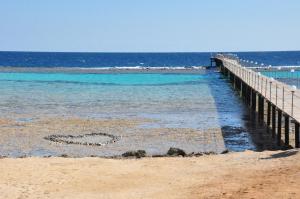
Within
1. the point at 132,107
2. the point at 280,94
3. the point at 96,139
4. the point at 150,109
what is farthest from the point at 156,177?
the point at 132,107

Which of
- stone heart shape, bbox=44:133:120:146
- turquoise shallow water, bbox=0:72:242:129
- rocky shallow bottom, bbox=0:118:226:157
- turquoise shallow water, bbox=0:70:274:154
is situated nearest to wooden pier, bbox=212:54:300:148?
turquoise shallow water, bbox=0:70:274:154

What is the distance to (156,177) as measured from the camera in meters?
14.0

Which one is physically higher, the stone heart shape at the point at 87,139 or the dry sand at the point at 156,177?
the dry sand at the point at 156,177

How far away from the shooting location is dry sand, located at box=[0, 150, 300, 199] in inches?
473

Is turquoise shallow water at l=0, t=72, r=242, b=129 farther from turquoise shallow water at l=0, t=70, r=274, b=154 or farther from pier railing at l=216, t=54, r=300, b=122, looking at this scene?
pier railing at l=216, t=54, r=300, b=122

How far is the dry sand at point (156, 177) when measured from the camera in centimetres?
1202

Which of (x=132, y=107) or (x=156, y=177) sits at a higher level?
(x=156, y=177)

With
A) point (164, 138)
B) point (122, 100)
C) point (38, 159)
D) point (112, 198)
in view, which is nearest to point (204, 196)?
point (112, 198)

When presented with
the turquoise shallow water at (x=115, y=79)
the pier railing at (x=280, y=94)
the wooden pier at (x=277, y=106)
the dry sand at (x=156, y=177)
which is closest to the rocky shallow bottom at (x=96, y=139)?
the wooden pier at (x=277, y=106)

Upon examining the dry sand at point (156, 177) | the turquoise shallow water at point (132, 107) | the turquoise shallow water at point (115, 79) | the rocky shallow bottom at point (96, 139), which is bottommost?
the turquoise shallow water at point (115, 79)

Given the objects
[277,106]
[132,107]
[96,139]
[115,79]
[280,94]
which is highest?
[277,106]

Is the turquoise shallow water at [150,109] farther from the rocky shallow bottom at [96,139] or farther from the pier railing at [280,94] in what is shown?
the pier railing at [280,94]

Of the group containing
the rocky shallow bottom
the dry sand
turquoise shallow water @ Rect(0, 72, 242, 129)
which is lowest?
turquoise shallow water @ Rect(0, 72, 242, 129)

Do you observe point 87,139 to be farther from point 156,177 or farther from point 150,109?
point 150,109
